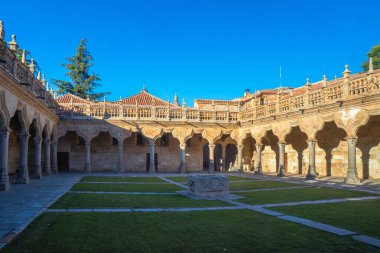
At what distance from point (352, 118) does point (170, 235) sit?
→ 13.4 meters

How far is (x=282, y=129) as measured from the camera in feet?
71.7

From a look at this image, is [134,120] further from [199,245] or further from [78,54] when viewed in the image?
[78,54]

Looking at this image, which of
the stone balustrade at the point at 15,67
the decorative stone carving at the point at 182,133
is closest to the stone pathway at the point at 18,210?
the stone balustrade at the point at 15,67

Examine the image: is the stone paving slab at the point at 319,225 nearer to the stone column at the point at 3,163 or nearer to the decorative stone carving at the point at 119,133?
the stone column at the point at 3,163

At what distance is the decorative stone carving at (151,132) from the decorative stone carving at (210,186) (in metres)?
15.0

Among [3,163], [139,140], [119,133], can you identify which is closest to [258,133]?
[119,133]

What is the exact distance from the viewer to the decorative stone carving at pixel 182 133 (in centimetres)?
2744

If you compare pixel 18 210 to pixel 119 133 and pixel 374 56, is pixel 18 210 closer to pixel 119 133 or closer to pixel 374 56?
pixel 119 133

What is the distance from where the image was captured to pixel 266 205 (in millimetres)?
9984

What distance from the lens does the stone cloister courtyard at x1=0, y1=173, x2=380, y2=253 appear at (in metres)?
5.54

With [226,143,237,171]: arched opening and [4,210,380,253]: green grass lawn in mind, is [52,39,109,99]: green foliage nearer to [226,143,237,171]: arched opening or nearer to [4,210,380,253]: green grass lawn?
[226,143,237,171]: arched opening

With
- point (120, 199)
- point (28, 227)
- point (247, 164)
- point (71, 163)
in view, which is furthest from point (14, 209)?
point (247, 164)

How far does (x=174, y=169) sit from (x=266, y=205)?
20670 mm

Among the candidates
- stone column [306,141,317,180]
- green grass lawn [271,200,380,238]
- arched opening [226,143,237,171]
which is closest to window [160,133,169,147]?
arched opening [226,143,237,171]
